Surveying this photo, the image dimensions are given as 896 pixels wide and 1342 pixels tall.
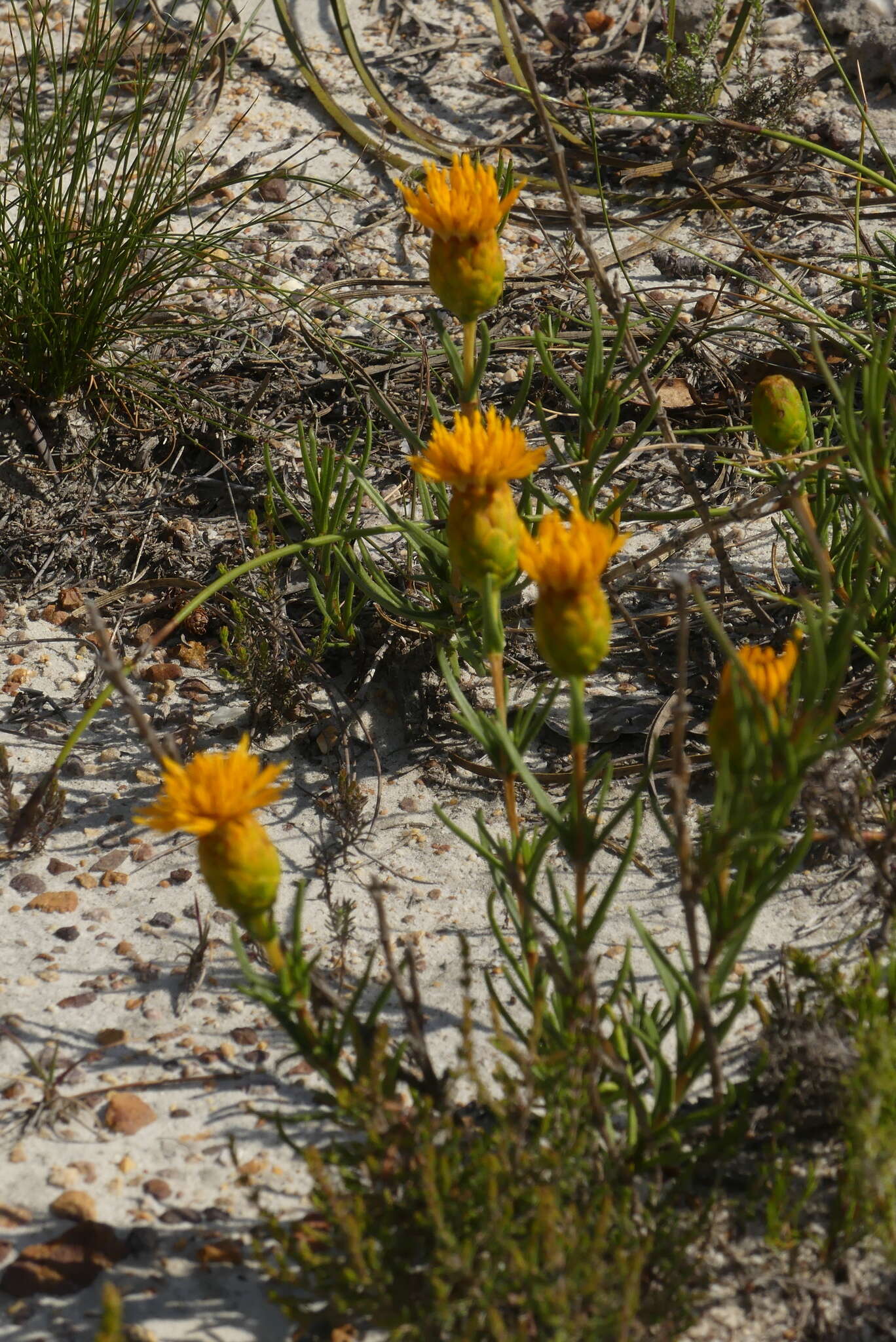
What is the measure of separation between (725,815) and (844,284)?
7.38ft

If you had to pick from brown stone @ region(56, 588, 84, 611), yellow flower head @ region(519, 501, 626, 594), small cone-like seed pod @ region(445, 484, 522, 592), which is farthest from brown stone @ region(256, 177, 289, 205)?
yellow flower head @ region(519, 501, 626, 594)

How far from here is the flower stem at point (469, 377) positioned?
158cm

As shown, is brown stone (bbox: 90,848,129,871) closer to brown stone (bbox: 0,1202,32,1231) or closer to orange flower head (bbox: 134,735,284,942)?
brown stone (bbox: 0,1202,32,1231)

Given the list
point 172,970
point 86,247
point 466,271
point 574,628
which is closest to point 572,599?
point 574,628

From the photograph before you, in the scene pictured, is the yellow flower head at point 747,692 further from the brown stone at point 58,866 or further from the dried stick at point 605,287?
the brown stone at point 58,866

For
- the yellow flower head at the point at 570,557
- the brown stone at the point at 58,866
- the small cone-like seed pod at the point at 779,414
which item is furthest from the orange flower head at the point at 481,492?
the brown stone at the point at 58,866

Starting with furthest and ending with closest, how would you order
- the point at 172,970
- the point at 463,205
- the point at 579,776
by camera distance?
the point at 172,970 → the point at 463,205 → the point at 579,776

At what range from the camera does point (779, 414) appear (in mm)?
1838

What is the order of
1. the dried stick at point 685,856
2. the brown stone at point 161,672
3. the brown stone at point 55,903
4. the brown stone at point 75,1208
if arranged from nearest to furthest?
the dried stick at point 685,856
the brown stone at point 75,1208
the brown stone at point 55,903
the brown stone at point 161,672

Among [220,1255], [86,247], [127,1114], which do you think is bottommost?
[220,1255]

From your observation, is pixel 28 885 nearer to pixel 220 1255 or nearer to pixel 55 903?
pixel 55 903

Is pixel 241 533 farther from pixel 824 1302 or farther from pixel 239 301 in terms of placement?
pixel 824 1302

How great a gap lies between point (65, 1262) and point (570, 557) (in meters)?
0.94

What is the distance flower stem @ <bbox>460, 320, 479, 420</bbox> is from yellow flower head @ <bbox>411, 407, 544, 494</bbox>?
0.69ft
